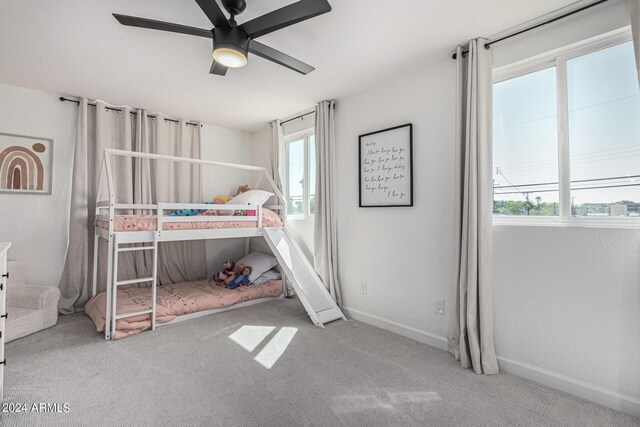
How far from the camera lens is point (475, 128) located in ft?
7.03

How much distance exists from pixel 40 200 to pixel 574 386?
15.6ft

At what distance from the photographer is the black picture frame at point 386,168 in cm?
271

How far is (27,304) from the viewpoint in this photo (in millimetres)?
2762

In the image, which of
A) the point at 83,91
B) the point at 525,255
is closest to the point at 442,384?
the point at 525,255

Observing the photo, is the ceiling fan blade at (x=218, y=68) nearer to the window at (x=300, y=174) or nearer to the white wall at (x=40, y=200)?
the window at (x=300, y=174)

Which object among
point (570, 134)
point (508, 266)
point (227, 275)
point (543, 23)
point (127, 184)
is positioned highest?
point (543, 23)

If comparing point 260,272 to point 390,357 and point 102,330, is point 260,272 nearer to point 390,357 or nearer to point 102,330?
point 102,330

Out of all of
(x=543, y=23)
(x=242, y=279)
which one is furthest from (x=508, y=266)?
(x=242, y=279)

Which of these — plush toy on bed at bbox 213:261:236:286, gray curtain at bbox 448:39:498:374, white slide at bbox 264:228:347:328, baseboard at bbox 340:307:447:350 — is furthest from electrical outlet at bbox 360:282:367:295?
plush toy on bed at bbox 213:261:236:286

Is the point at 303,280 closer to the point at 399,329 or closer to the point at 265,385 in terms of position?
the point at 399,329

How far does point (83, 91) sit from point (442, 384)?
4064 mm

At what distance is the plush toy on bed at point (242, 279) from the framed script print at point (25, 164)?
83.7 inches

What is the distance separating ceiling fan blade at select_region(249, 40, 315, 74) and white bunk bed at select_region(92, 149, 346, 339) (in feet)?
5.17

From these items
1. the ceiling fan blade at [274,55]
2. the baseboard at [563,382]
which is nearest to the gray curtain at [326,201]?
the baseboard at [563,382]
